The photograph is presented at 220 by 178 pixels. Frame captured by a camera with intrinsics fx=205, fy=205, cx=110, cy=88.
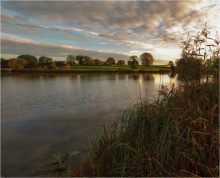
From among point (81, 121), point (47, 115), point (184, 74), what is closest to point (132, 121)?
point (184, 74)

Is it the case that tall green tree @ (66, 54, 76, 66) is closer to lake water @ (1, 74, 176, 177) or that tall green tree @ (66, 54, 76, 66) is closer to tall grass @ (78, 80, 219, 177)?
lake water @ (1, 74, 176, 177)

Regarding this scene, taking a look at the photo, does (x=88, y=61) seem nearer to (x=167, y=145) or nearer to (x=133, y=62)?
(x=133, y=62)

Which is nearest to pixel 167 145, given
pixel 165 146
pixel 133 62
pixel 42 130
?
pixel 165 146

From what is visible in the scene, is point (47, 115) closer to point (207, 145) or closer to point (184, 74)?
point (184, 74)

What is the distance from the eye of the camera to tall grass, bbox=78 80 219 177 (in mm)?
3893

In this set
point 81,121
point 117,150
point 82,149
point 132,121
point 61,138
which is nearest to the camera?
point 117,150

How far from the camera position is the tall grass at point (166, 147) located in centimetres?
389

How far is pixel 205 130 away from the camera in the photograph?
13.3ft

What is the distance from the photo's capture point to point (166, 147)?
3.94 m

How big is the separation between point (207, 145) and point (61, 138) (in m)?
5.29

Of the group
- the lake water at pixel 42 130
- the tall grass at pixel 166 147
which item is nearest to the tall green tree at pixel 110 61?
the lake water at pixel 42 130

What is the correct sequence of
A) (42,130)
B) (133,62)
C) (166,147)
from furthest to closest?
(133,62) < (42,130) < (166,147)

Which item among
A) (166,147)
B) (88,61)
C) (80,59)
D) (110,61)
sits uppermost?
(80,59)

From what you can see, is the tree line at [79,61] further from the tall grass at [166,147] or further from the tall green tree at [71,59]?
the tall grass at [166,147]
